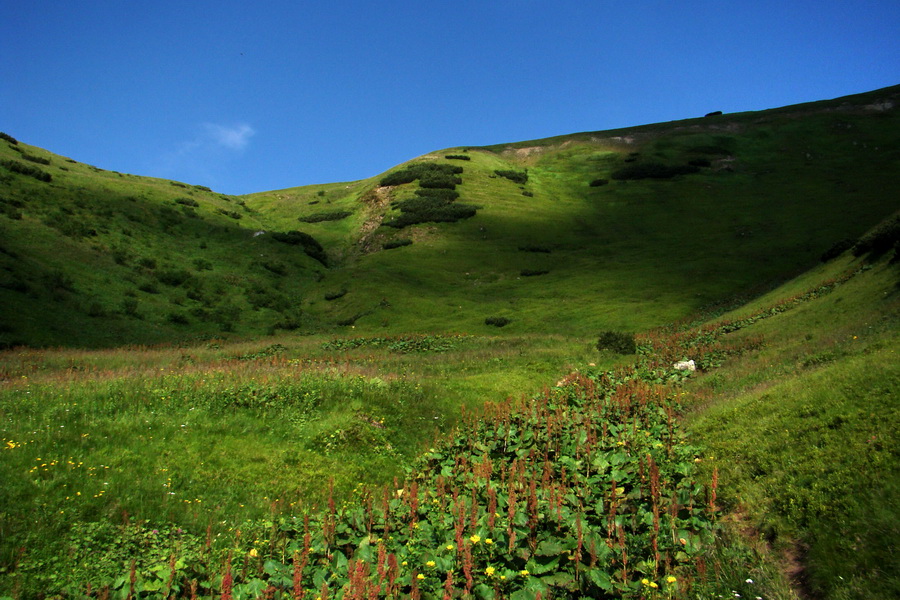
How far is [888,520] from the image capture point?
655cm

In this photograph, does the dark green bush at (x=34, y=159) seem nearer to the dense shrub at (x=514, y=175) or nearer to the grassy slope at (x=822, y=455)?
the dense shrub at (x=514, y=175)

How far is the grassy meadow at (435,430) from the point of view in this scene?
6.90 metres

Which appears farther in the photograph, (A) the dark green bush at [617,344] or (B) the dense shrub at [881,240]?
(A) the dark green bush at [617,344]

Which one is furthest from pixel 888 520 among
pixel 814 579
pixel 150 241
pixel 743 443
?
pixel 150 241

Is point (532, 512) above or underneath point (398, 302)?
underneath

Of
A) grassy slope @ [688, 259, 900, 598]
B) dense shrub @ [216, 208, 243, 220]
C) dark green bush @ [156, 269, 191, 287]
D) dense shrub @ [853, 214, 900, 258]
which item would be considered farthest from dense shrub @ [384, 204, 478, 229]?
grassy slope @ [688, 259, 900, 598]

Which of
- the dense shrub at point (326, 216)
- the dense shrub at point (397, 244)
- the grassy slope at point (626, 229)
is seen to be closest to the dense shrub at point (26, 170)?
the grassy slope at point (626, 229)

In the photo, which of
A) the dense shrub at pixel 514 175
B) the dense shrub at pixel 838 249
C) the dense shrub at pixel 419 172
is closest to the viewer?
the dense shrub at pixel 838 249

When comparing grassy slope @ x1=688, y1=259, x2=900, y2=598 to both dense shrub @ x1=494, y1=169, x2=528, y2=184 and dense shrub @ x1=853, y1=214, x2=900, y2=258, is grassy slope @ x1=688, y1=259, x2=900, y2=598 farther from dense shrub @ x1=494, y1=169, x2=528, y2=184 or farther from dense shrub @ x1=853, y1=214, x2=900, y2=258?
dense shrub @ x1=494, y1=169, x2=528, y2=184

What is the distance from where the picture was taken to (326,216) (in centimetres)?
8962

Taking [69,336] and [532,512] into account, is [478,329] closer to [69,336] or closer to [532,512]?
[69,336]

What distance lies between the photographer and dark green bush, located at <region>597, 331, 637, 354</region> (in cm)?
2797

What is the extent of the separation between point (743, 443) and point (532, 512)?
5.60 metres

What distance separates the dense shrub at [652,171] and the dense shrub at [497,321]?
2591 inches
